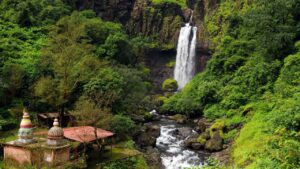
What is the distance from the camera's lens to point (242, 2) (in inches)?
1997

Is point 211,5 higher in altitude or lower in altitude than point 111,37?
higher

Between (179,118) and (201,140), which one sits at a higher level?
(201,140)

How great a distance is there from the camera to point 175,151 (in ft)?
92.0

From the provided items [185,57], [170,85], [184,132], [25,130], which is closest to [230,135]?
[184,132]

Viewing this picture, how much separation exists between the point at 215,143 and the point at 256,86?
28.7 ft

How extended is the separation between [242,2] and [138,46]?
17866 millimetres

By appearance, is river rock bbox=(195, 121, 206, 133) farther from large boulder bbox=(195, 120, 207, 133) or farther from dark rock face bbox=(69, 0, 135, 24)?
dark rock face bbox=(69, 0, 135, 24)

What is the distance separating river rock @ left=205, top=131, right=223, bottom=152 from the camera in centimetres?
2747

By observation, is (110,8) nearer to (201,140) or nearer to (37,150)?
(201,140)

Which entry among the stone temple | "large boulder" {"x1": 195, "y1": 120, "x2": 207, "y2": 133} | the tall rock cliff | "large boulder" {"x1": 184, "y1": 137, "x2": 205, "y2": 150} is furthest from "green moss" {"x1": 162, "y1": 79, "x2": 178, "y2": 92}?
the stone temple

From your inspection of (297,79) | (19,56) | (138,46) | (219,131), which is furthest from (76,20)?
(297,79)

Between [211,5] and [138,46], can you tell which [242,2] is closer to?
[211,5]

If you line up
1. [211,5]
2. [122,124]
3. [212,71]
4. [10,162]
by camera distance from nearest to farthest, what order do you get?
1. [10,162]
2. [122,124]
3. [212,71]
4. [211,5]

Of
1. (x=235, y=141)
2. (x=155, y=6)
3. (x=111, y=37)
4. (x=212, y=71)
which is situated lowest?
(x=235, y=141)
